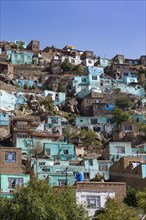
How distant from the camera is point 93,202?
25.0 metres

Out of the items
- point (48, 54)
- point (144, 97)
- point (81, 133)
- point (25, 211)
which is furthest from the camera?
point (48, 54)

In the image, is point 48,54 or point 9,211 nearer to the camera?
point 9,211

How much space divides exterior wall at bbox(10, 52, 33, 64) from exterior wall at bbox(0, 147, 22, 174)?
41378 millimetres

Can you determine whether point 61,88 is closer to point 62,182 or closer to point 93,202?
point 62,182

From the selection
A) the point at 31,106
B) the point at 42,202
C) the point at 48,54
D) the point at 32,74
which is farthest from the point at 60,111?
the point at 42,202

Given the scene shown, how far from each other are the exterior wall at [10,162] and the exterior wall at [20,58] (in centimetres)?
4138

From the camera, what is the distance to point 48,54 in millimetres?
80562

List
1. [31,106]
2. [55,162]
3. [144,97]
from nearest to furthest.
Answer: [55,162] < [31,106] < [144,97]

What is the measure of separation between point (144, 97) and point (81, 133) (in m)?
21.0

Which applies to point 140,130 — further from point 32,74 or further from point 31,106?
point 32,74

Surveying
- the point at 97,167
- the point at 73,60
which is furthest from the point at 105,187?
the point at 73,60

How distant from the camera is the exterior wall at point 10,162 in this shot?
105 ft

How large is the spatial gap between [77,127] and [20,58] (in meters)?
25.8

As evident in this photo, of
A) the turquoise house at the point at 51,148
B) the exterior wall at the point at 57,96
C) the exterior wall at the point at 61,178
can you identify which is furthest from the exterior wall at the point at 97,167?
the exterior wall at the point at 57,96
